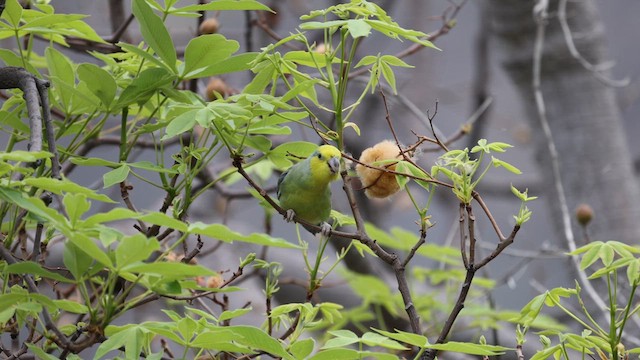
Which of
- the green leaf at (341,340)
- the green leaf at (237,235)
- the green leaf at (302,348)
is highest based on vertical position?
the green leaf at (237,235)

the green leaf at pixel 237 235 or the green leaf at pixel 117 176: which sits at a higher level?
the green leaf at pixel 237 235

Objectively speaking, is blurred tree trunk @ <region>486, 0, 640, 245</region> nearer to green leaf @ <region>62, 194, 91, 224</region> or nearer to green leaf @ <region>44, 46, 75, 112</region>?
green leaf @ <region>44, 46, 75, 112</region>

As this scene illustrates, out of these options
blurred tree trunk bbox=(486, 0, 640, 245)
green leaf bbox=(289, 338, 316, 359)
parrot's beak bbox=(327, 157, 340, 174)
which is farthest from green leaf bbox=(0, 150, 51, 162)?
blurred tree trunk bbox=(486, 0, 640, 245)

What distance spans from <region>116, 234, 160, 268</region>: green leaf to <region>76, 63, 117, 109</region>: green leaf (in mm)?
297

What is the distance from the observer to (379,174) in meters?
1.25

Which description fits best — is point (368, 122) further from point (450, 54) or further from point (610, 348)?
point (610, 348)

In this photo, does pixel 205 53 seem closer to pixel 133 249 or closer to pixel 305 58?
pixel 305 58

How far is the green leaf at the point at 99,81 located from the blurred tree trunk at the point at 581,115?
215cm

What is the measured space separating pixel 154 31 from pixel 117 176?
0.19 m

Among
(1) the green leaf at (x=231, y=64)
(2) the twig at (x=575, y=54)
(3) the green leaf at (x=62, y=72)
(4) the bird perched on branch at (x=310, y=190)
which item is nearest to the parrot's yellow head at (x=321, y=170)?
(4) the bird perched on branch at (x=310, y=190)

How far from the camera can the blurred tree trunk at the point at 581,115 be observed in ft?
9.59

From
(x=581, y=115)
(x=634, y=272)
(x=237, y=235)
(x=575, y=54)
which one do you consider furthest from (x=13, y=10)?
(x=581, y=115)

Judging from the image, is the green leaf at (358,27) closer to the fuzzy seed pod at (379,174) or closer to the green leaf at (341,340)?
the fuzzy seed pod at (379,174)

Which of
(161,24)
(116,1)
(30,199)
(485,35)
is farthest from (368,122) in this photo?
(30,199)
